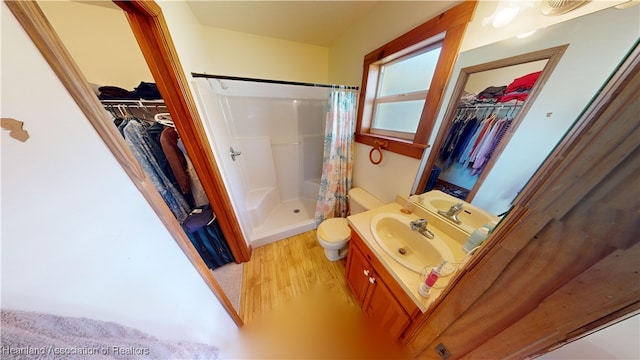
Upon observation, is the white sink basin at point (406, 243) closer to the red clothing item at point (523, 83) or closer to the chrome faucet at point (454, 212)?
the chrome faucet at point (454, 212)

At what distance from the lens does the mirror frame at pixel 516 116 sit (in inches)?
24.3

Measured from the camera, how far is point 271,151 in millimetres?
2080

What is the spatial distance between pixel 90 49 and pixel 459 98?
2603 millimetres

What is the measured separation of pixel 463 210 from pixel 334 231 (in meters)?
0.92

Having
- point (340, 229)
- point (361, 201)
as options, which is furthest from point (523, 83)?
point (340, 229)

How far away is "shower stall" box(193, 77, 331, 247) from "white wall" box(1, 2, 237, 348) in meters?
0.99

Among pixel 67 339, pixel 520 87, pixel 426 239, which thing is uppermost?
pixel 520 87

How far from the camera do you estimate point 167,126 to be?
1.31 metres

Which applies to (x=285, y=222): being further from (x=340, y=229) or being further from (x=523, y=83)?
(x=523, y=83)

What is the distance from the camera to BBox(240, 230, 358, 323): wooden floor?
4.22 ft

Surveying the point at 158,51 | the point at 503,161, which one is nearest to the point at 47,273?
the point at 158,51

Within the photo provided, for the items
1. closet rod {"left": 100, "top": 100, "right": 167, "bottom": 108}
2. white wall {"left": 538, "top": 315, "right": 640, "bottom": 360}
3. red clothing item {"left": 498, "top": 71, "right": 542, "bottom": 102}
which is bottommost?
white wall {"left": 538, "top": 315, "right": 640, "bottom": 360}

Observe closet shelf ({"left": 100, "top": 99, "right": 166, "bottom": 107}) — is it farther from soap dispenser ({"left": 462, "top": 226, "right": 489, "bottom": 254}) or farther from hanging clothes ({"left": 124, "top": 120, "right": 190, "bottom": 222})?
soap dispenser ({"left": 462, "top": 226, "right": 489, "bottom": 254})

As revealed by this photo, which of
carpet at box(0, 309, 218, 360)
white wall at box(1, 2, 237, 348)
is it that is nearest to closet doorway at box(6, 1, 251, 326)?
white wall at box(1, 2, 237, 348)
